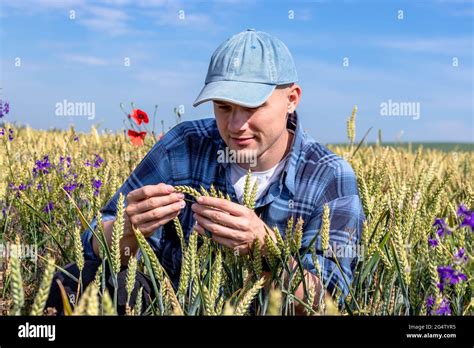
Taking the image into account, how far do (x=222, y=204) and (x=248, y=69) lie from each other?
0.60 m

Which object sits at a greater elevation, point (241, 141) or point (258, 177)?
point (241, 141)

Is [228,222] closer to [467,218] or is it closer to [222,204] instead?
A: [222,204]

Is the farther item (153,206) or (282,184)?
(282,184)

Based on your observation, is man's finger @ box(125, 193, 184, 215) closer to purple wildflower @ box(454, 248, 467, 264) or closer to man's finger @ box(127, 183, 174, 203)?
man's finger @ box(127, 183, 174, 203)

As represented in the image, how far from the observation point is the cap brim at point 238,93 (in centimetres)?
186

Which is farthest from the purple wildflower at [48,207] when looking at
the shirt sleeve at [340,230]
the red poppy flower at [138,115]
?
the red poppy flower at [138,115]

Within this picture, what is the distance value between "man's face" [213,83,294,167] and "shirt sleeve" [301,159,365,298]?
0.26 metres

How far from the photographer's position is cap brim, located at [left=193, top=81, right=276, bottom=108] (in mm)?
1857

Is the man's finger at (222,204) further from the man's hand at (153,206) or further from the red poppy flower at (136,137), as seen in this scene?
the red poppy flower at (136,137)

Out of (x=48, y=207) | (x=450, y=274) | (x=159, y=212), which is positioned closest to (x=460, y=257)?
(x=450, y=274)

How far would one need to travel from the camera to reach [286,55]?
213 centimetres

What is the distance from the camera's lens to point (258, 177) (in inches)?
85.2
